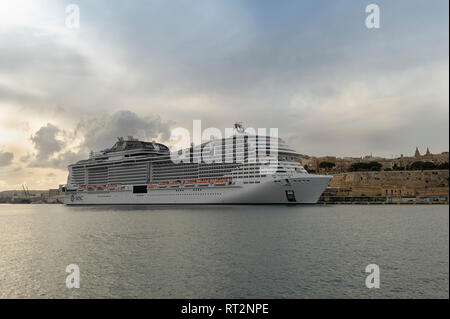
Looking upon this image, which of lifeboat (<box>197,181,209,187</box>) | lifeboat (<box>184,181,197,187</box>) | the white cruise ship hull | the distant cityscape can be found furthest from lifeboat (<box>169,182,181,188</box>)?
the distant cityscape

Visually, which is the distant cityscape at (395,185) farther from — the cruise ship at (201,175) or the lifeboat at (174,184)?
the lifeboat at (174,184)

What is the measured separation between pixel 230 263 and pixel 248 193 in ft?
136

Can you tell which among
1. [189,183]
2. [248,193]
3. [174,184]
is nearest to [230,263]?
[248,193]

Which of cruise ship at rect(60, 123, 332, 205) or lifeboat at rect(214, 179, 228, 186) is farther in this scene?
lifeboat at rect(214, 179, 228, 186)

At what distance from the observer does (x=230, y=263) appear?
63.1 feet

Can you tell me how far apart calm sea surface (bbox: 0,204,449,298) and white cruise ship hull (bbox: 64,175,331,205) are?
85.5 ft

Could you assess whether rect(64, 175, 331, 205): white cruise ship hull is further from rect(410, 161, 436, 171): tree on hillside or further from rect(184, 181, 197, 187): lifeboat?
rect(410, 161, 436, 171): tree on hillside

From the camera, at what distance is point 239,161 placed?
64125 mm

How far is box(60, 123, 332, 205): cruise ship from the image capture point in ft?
194

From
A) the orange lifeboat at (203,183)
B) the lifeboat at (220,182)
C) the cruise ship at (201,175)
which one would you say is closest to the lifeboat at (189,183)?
the cruise ship at (201,175)

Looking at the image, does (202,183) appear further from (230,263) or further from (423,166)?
(423,166)

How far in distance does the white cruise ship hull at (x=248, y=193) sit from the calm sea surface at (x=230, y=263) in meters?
26.1
